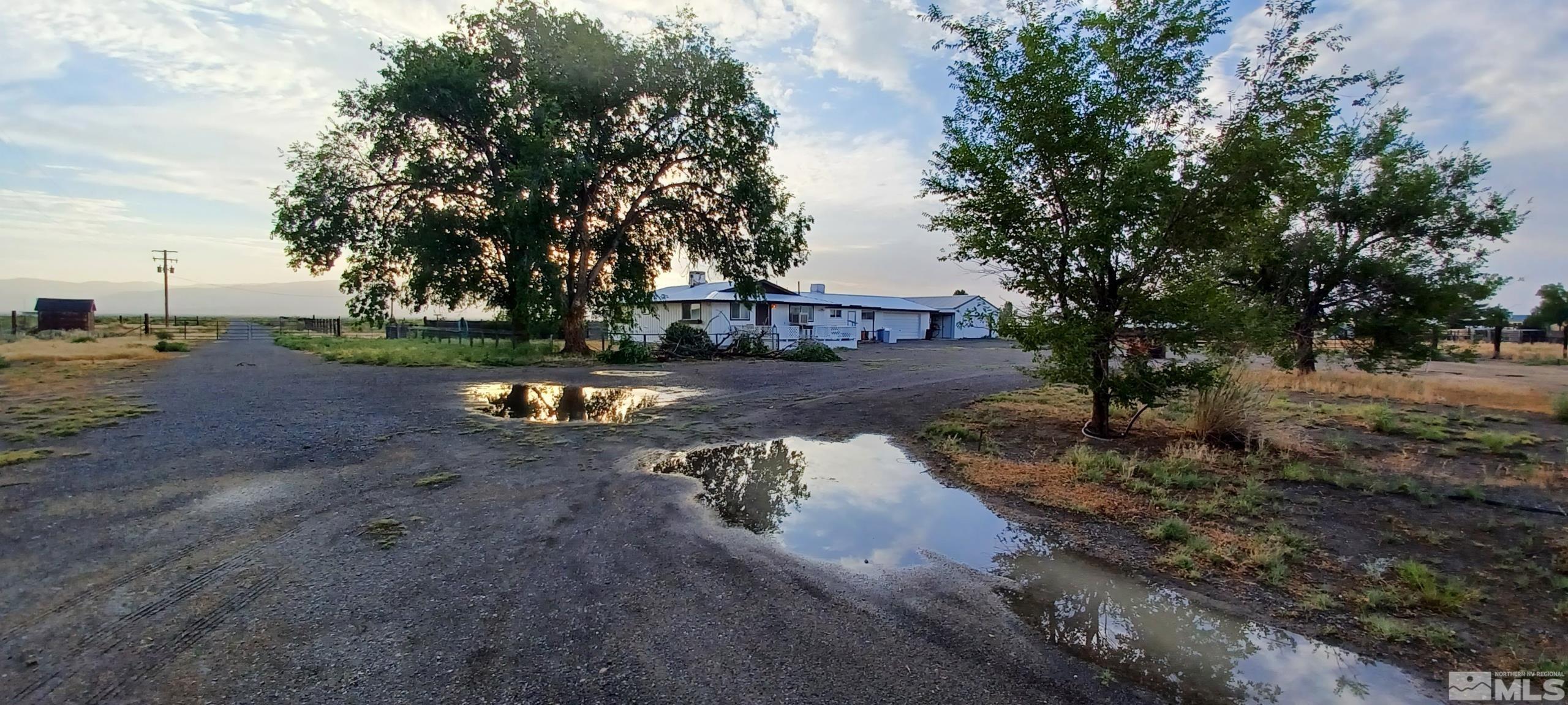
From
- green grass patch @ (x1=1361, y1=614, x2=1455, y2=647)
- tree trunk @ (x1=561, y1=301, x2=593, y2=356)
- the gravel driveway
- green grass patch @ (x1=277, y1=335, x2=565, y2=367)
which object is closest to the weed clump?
green grass patch @ (x1=1361, y1=614, x2=1455, y2=647)

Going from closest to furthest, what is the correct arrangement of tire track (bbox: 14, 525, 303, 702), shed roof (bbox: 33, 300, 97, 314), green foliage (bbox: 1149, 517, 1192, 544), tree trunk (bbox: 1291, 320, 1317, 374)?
1. tire track (bbox: 14, 525, 303, 702)
2. green foliage (bbox: 1149, 517, 1192, 544)
3. tree trunk (bbox: 1291, 320, 1317, 374)
4. shed roof (bbox: 33, 300, 97, 314)

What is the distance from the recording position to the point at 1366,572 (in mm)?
3936

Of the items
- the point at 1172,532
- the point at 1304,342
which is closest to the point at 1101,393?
the point at 1172,532

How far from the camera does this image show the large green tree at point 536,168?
61.5ft

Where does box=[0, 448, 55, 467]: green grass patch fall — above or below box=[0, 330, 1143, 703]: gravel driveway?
above

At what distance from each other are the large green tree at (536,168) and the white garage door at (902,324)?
2101 centimetres

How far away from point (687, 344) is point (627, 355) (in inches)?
116

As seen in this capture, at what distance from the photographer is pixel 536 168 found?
1803 centimetres

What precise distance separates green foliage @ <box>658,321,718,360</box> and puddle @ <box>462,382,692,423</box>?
8.59 meters

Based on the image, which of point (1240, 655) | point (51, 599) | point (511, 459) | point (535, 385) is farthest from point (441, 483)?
point (535, 385)

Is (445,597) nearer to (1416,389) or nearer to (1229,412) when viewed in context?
(1229,412)

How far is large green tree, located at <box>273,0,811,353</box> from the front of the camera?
1873 centimetres

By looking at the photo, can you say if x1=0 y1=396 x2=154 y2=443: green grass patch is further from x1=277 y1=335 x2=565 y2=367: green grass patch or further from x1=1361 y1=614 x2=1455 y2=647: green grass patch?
x1=1361 y1=614 x2=1455 y2=647: green grass patch

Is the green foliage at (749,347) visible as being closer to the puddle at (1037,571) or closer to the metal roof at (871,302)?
the metal roof at (871,302)
